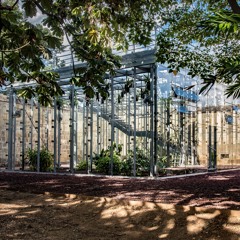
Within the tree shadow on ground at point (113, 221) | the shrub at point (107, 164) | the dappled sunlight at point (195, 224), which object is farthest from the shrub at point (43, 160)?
the dappled sunlight at point (195, 224)

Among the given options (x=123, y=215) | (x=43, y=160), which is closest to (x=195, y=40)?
(x=123, y=215)

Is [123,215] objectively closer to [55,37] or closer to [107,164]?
[55,37]

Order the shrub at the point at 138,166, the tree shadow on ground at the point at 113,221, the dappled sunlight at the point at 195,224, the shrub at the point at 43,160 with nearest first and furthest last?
the tree shadow on ground at the point at 113,221 → the dappled sunlight at the point at 195,224 → the shrub at the point at 138,166 → the shrub at the point at 43,160

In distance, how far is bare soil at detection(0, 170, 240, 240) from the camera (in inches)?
195

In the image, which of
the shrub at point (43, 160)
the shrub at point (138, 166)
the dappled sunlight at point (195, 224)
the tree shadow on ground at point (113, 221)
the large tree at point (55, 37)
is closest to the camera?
the large tree at point (55, 37)

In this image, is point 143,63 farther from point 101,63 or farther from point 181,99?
point 101,63

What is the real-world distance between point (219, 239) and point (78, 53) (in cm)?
298

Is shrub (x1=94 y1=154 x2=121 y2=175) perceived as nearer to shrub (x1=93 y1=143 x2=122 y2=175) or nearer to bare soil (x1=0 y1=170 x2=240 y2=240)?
shrub (x1=93 y1=143 x2=122 y2=175)

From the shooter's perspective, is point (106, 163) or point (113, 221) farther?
point (106, 163)

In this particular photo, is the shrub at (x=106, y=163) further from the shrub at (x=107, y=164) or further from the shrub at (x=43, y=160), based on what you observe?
the shrub at (x=43, y=160)

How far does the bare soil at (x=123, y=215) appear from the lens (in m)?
4.95

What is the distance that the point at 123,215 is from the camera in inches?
233

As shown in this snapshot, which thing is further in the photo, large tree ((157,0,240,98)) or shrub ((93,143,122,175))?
shrub ((93,143,122,175))

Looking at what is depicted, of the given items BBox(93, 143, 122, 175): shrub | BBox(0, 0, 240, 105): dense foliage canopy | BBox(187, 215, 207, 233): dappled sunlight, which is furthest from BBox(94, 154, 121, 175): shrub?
BBox(0, 0, 240, 105): dense foliage canopy
